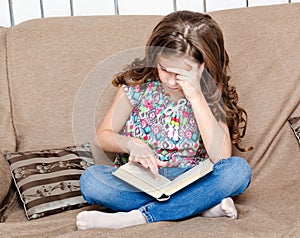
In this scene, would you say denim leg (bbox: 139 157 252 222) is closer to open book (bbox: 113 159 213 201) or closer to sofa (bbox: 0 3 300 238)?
open book (bbox: 113 159 213 201)

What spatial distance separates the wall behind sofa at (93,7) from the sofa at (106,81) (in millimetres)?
294

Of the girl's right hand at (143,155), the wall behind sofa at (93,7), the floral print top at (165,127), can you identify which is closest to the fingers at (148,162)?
the girl's right hand at (143,155)

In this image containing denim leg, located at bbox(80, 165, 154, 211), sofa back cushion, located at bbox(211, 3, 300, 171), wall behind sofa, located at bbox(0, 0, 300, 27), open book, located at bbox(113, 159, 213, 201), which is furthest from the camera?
wall behind sofa, located at bbox(0, 0, 300, 27)

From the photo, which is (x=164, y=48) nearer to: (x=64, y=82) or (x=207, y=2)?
(x=64, y=82)

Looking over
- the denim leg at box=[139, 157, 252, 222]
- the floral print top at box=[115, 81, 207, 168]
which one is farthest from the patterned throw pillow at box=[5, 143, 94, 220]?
the denim leg at box=[139, 157, 252, 222]

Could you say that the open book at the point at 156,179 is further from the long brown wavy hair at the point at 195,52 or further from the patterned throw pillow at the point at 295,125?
the patterned throw pillow at the point at 295,125

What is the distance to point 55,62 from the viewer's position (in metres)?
1.84

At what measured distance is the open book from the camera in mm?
1368

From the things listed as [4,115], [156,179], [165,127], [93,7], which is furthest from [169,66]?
[93,7]

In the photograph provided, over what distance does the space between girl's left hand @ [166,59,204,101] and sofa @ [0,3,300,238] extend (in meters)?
0.22

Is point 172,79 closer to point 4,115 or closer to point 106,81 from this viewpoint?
point 106,81

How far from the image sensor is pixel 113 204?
149 cm

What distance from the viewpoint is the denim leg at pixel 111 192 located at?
1.47m

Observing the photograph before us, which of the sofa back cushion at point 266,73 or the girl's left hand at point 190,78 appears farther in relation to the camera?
the sofa back cushion at point 266,73
